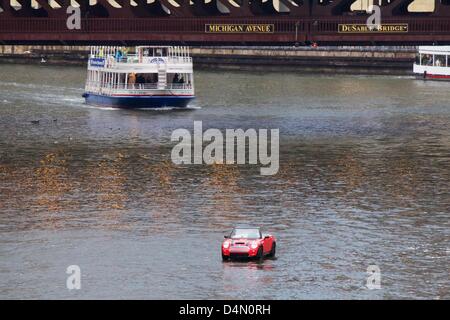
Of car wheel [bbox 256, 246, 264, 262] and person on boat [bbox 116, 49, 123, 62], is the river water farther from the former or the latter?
person on boat [bbox 116, 49, 123, 62]

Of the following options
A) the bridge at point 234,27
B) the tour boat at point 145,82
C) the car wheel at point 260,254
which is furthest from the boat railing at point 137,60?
the car wheel at point 260,254

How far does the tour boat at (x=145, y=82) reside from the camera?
11162 centimetres

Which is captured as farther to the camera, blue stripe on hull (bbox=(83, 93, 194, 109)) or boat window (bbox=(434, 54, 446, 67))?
boat window (bbox=(434, 54, 446, 67))

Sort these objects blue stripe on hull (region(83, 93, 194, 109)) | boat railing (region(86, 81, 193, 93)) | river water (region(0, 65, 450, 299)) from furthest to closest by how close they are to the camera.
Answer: boat railing (region(86, 81, 193, 93)), blue stripe on hull (region(83, 93, 194, 109)), river water (region(0, 65, 450, 299))

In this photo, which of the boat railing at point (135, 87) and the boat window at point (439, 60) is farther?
the boat window at point (439, 60)

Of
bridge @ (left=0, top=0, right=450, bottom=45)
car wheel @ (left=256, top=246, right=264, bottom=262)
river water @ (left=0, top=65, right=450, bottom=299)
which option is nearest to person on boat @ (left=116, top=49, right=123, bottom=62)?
bridge @ (left=0, top=0, right=450, bottom=45)

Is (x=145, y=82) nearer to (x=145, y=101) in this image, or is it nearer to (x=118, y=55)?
(x=145, y=101)

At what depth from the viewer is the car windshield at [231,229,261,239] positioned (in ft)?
168

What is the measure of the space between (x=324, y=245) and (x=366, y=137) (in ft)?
128

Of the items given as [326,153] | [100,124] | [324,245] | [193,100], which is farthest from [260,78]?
[324,245]

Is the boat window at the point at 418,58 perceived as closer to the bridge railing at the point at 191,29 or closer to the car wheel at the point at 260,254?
the bridge railing at the point at 191,29

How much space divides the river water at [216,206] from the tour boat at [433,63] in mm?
42316

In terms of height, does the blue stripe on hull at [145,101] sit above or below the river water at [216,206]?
above
